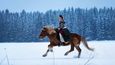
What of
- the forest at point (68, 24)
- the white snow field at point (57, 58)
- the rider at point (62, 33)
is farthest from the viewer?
the forest at point (68, 24)

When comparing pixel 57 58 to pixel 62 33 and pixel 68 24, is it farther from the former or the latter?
pixel 68 24

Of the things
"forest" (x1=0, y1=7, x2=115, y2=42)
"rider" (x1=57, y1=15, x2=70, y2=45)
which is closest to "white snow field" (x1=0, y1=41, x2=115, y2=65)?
"rider" (x1=57, y1=15, x2=70, y2=45)

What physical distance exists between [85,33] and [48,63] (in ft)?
32.3

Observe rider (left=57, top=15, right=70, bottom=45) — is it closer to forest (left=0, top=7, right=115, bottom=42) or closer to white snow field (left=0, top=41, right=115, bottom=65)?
white snow field (left=0, top=41, right=115, bottom=65)

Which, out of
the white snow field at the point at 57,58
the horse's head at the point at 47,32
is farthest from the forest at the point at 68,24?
the horse's head at the point at 47,32

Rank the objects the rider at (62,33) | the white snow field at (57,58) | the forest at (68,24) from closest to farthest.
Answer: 1. the white snow field at (57,58)
2. the rider at (62,33)
3. the forest at (68,24)

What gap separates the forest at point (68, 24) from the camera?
15859 millimetres

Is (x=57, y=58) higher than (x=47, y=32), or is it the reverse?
(x=47, y=32)

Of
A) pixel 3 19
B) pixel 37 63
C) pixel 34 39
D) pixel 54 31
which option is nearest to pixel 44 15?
pixel 34 39

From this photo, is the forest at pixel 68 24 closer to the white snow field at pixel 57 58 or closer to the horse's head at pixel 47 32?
the white snow field at pixel 57 58

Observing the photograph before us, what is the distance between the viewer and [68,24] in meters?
15.8

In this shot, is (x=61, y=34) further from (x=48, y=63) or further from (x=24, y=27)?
(x=24, y=27)

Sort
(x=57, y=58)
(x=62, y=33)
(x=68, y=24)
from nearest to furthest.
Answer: (x=57, y=58) < (x=62, y=33) < (x=68, y=24)

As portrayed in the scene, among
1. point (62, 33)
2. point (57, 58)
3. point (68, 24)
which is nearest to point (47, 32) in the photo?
point (62, 33)
